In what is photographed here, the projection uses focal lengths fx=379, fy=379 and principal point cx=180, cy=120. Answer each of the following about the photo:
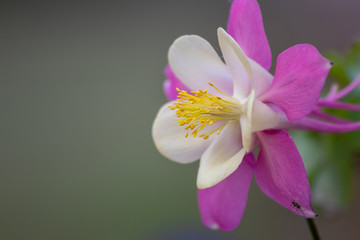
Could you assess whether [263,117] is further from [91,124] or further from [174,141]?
[91,124]

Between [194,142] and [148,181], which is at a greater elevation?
[194,142]

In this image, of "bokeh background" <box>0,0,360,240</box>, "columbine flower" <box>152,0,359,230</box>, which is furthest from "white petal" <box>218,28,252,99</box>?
"bokeh background" <box>0,0,360,240</box>

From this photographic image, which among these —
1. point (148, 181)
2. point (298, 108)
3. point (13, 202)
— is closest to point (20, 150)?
point (13, 202)

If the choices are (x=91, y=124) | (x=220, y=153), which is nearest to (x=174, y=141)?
(x=220, y=153)

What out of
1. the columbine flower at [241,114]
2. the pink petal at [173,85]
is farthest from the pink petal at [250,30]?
the pink petal at [173,85]

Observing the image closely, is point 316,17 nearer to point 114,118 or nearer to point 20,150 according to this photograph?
point 114,118

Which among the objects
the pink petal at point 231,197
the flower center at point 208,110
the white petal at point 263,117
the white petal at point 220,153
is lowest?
the pink petal at point 231,197

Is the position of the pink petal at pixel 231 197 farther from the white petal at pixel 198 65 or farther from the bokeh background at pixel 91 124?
the bokeh background at pixel 91 124
